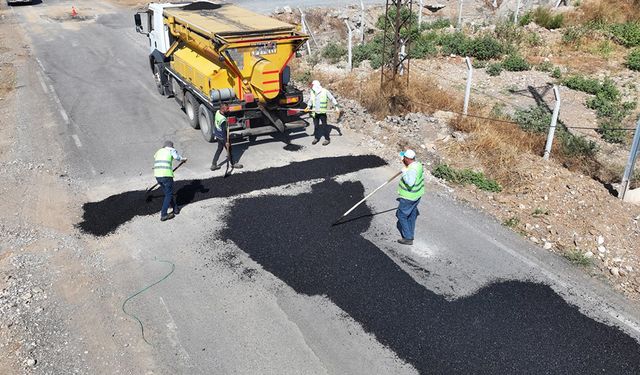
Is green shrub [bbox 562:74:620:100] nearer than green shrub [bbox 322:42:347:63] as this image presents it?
Yes

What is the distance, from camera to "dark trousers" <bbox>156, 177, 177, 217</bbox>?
838 centimetres

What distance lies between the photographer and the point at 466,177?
9969 mm

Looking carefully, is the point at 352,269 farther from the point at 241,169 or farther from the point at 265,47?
the point at 265,47

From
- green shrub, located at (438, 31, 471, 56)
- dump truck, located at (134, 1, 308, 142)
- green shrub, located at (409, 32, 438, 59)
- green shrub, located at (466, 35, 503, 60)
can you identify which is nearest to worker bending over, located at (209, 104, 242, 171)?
dump truck, located at (134, 1, 308, 142)

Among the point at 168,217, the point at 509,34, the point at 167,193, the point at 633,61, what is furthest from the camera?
the point at 509,34

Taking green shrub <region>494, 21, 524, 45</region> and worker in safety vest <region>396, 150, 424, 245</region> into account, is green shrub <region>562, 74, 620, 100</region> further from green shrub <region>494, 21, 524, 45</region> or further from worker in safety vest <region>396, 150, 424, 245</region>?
Answer: worker in safety vest <region>396, 150, 424, 245</region>

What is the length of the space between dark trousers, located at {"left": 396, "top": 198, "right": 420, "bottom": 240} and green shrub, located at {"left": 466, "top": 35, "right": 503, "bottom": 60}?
12.1 metres

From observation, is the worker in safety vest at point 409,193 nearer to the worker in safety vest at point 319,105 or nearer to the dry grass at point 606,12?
the worker in safety vest at point 319,105

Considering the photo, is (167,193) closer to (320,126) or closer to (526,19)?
(320,126)

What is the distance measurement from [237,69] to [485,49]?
11.0m

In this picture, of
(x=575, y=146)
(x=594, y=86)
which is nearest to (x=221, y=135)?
(x=575, y=146)

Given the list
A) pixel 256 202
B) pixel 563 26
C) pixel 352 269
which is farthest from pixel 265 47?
pixel 563 26

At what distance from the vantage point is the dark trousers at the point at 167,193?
838cm

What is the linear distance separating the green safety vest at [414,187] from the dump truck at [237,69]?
4621mm
